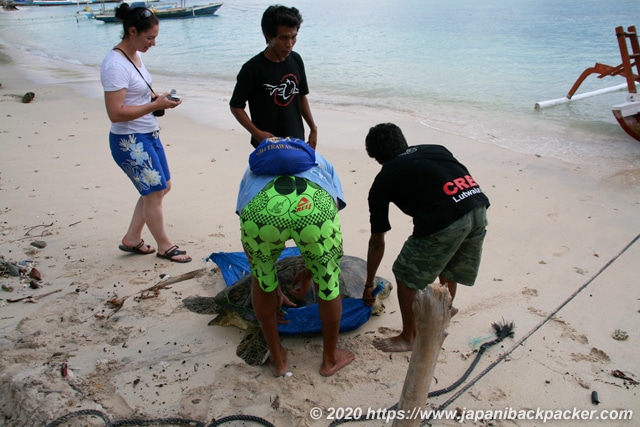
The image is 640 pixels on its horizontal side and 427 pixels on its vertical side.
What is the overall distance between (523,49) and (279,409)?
19.7 m

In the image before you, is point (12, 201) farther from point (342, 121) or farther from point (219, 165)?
point (342, 121)

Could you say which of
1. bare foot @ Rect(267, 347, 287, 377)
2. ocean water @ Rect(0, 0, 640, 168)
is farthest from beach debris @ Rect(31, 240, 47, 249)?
ocean water @ Rect(0, 0, 640, 168)

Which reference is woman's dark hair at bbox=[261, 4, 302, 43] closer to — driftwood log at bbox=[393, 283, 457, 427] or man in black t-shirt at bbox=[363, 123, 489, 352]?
man in black t-shirt at bbox=[363, 123, 489, 352]

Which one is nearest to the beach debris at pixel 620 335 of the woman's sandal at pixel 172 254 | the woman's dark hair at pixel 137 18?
the woman's sandal at pixel 172 254

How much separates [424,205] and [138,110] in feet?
6.74

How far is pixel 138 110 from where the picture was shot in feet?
11.2

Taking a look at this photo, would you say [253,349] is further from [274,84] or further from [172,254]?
[274,84]

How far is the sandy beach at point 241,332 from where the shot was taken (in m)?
2.58

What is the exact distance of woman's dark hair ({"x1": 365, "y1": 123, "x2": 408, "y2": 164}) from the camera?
2.68 m

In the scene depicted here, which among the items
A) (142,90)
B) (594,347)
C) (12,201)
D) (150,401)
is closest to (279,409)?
(150,401)

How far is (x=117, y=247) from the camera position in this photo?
4.27 metres

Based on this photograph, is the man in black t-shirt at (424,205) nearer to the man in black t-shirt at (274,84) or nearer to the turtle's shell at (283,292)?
the turtle's shell at (283,292)

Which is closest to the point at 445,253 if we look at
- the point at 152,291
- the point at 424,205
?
the point at 424,205

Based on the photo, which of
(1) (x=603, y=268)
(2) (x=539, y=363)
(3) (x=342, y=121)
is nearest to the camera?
(2) (x=539, y=363)
